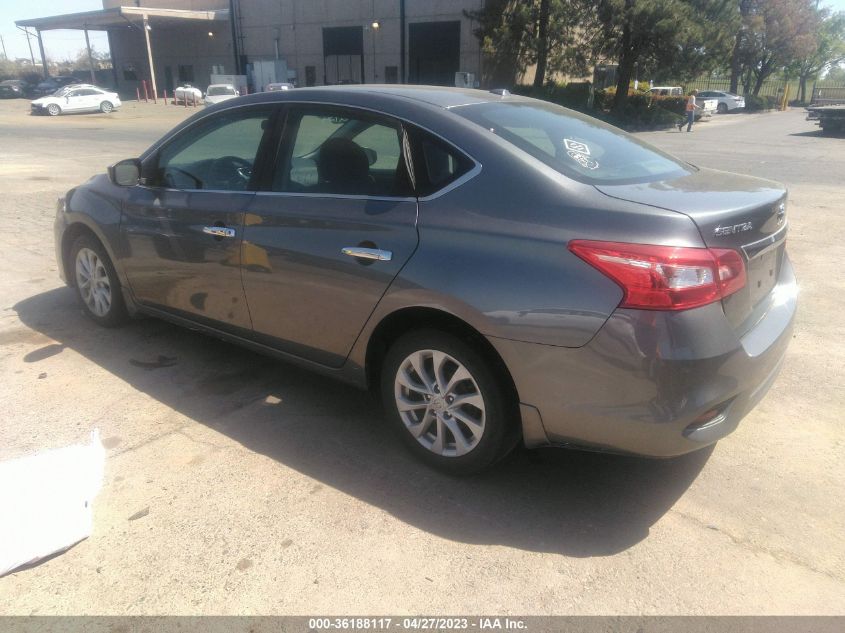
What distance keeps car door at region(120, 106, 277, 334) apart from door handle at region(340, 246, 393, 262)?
811 mm

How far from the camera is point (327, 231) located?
3275 millimetres

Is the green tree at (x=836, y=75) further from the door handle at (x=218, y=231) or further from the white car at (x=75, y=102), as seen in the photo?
the door handle at (x=218, y=231)

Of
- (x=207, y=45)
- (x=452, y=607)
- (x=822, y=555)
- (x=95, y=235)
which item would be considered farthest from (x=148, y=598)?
(x=207, y=45)

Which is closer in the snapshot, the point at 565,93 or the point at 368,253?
the point at 368,253

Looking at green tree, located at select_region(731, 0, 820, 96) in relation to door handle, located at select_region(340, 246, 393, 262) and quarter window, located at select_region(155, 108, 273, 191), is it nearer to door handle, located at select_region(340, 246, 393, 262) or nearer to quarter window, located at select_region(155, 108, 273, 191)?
quarter window, located at select_region(155, 108, 273, 191)

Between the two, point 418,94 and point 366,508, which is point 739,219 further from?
point 366,508

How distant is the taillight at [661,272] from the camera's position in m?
2.43

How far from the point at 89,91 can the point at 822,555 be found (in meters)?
42.0

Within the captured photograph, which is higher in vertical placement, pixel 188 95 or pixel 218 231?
pixel 218 231

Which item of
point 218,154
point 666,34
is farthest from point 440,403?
point 666,34

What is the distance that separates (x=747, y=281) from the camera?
8.83 feet

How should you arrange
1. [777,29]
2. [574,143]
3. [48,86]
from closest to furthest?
[574,143]
[777,29]
[48,86]

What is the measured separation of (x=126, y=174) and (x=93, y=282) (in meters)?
1.04

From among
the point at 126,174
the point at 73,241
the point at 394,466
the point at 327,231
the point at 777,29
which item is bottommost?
the point at 394,466
